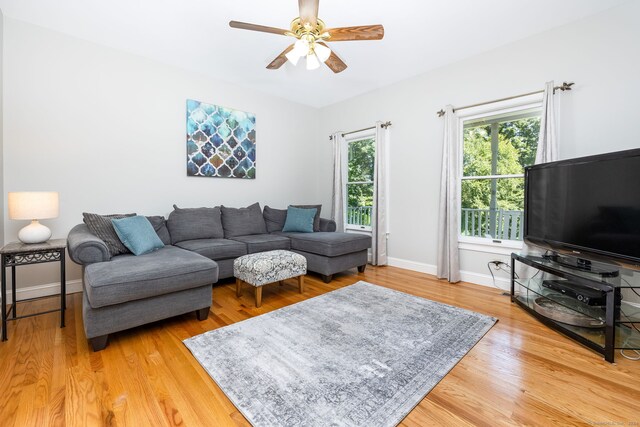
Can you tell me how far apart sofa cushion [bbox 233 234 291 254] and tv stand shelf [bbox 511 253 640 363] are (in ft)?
8.52

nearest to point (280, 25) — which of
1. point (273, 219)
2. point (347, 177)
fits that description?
point (273, 219)

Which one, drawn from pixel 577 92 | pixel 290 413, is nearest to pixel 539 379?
pixel 290 413

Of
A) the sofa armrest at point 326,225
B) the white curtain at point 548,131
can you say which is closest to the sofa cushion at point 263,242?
the sofa armrest at point 326,225

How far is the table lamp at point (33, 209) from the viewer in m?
2.13

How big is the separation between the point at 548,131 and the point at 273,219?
3.48m

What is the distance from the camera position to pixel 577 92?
2.65m

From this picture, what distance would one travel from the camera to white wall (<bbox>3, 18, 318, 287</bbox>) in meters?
2.71

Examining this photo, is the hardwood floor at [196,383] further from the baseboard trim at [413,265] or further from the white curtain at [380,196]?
the white curtain at [380,196]

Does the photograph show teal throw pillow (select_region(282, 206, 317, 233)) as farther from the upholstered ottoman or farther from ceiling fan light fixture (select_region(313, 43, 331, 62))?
ceiling fan light fixture (select_region(313, 43, 331, 62))

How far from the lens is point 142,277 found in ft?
6.46

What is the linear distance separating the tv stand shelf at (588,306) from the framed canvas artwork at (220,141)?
3695 millimetres

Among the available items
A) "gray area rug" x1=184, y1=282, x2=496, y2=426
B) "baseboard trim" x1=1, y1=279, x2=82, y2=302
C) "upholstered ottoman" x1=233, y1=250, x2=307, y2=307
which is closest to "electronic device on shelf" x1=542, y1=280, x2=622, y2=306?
"gray area rug" x1=184, y1=282, x2=496, y2=426

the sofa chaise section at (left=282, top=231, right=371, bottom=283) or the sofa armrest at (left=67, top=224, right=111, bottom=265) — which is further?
the sofa chaise section at (left=282, top=231, right=371, bottom=283)

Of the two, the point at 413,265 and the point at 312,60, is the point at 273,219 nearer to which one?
the point at 413,265
